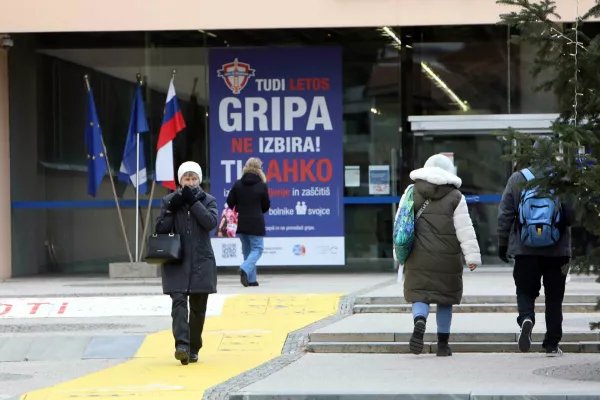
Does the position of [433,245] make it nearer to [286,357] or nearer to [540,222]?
[540,222]

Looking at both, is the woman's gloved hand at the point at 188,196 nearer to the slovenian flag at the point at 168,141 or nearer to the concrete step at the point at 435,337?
the concrete step at the point at 435,337

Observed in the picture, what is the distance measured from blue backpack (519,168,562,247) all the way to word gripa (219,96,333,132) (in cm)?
977

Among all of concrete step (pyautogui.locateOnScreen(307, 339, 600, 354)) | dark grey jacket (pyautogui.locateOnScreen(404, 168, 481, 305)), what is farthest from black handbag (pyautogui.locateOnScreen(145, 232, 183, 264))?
dark grey jacket (pyautogui.locateOnScreen(404, 168, 481, 305))

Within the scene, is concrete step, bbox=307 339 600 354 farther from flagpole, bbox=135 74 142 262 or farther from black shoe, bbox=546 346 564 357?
flagpole, bbox=135 74 142 262

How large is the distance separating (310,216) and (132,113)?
3.34 metres

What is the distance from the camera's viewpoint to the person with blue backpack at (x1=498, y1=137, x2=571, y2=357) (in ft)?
33.2

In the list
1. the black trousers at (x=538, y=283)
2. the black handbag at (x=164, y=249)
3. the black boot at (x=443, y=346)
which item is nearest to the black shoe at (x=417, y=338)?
the black boot at (x=443, y=346)

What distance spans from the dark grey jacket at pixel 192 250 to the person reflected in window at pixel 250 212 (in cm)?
600

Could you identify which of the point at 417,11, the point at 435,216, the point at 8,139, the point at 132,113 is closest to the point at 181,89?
the point at 132,113

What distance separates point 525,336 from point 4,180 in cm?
1200

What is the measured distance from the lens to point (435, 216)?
1055cm

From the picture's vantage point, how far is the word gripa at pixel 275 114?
19797 mm

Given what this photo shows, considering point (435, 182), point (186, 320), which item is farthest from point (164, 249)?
point (435, 182)

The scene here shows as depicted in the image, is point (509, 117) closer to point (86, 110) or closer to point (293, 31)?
point (293, 31)
